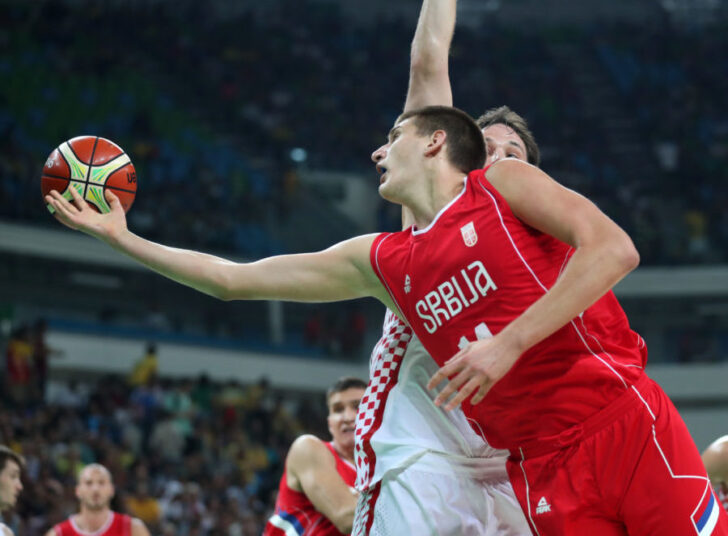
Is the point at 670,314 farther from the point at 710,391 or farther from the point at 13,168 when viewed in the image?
the point at 13,168

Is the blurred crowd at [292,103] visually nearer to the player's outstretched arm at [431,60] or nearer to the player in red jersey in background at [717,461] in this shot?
the player's outstretched arm at [431,60]

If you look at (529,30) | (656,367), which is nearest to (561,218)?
(656,367)

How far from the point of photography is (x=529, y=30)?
28953 millimetres

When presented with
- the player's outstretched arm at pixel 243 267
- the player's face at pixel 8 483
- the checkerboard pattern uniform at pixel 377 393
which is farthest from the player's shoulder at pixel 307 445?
the player's face at pixel 8 483

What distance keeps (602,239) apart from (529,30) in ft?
89.1

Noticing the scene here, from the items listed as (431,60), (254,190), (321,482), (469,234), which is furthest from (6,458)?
(254,190)

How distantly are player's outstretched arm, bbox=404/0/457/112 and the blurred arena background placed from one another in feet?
26.1

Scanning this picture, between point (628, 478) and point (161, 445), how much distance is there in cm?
1249

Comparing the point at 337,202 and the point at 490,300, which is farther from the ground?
the point at 337,202

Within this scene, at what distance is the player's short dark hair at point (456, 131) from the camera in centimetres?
369

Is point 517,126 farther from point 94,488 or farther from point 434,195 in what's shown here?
point 94,488

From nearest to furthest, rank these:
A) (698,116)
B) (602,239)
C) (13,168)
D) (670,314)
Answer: (602,239) < (13,168) < (670,314) < (698,116)

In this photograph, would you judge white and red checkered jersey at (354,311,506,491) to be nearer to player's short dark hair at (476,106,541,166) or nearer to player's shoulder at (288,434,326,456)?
player's short dark hair at (476,106,541,166)

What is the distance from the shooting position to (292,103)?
24391 millimetres
